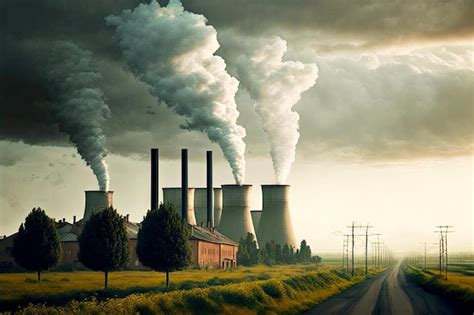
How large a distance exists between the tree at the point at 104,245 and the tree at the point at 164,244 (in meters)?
1.70

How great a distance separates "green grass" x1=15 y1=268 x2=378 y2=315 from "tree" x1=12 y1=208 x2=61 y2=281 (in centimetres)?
2469

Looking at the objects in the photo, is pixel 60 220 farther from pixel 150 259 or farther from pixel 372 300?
pixel 372 300

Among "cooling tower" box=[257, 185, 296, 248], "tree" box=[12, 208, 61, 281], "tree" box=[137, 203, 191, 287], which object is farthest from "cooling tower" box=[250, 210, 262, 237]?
"tree" box=[137, 203, 191, 287]

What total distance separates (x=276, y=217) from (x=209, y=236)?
13.0 metres

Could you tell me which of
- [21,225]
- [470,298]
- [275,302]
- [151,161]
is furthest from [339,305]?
[151,161]

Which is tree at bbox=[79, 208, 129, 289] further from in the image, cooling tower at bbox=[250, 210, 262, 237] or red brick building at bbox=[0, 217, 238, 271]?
cooling tower at bbox=[250, 210, 262, 237]

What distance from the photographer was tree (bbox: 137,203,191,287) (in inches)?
2699

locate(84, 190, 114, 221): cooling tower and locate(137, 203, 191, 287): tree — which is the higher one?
locate(84, 190, 114, 221): cooling tower

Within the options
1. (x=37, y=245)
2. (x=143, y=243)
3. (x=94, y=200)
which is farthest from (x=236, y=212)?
(x=143, y=243)

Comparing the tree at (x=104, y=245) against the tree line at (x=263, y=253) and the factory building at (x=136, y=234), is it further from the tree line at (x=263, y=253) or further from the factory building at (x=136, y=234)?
the tree line at (x=263, y=253)

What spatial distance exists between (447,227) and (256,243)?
3024 cm

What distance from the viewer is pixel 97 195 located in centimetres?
10838

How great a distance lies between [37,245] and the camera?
7406 centimetres

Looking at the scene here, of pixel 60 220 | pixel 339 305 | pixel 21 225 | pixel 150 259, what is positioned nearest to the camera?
pixel 339 305
